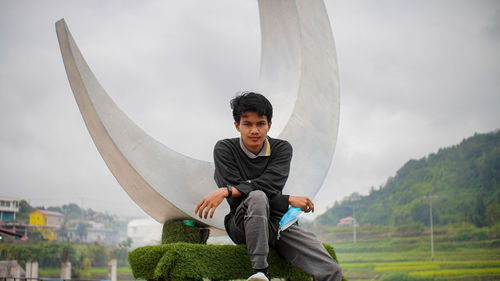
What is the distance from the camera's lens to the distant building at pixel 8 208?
27.2 m

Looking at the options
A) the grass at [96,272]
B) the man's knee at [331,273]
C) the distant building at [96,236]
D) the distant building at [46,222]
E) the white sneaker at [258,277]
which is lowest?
the grass at [96,272]

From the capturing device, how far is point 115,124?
13.4ft

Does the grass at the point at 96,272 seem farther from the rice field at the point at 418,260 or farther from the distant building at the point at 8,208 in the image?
the rice field at the point at 418,260

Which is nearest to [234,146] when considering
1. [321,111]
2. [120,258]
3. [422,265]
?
[321,111]

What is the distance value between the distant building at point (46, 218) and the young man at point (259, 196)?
30.7m

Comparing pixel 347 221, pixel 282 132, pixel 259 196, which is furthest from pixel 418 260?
pixel 259 196

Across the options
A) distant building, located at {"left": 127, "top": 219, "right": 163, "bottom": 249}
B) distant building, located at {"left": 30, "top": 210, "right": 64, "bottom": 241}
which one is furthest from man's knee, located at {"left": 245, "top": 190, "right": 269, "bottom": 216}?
distant building, located at {"left": 30, "top": 210, "right": 64, "bottom": 241}

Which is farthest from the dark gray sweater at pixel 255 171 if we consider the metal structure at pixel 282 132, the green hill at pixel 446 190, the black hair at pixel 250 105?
the green hill at pixel 446 190

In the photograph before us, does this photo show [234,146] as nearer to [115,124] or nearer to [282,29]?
[115,124]

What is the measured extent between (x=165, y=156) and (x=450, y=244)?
3145cm

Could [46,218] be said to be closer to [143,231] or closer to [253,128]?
[143,231]

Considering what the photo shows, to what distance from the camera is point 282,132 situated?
5.22 metres

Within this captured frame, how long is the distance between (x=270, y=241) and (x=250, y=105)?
2.37 ft

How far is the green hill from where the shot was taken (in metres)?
33.2
